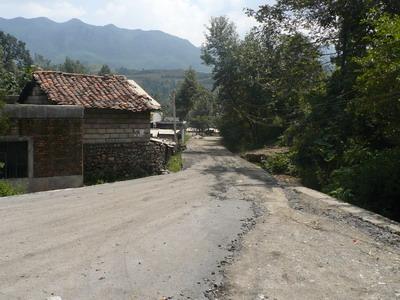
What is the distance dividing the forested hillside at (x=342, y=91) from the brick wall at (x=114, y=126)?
6.79 meters

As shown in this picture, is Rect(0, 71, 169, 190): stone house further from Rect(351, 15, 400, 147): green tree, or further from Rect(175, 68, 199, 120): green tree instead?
Rect(175, 68, 199, 120): green tree

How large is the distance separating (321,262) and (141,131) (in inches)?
532

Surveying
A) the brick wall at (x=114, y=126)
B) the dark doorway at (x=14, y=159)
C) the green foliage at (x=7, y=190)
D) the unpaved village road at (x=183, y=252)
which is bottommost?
the green foliage at (x=7, y=190)

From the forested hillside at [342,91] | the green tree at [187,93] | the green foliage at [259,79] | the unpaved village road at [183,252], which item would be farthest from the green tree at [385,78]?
the green tree at [187,93]

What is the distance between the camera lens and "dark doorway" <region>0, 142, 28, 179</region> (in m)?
14.4

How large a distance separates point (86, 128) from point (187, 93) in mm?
55149

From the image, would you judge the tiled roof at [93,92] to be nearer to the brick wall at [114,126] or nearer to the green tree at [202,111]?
the brick wall at [114,126]

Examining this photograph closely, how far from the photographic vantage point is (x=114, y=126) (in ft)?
60.5

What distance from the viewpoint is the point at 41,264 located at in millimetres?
6309

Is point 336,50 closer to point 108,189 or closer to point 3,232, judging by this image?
point 108,189

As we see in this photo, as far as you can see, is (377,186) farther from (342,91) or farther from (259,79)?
(259,79)

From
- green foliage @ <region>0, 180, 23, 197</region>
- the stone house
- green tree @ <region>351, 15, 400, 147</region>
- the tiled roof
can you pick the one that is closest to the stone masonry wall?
the stone house

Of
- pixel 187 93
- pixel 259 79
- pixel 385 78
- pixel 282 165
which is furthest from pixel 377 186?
pixel 187 93

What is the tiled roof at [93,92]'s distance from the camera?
703 inches
